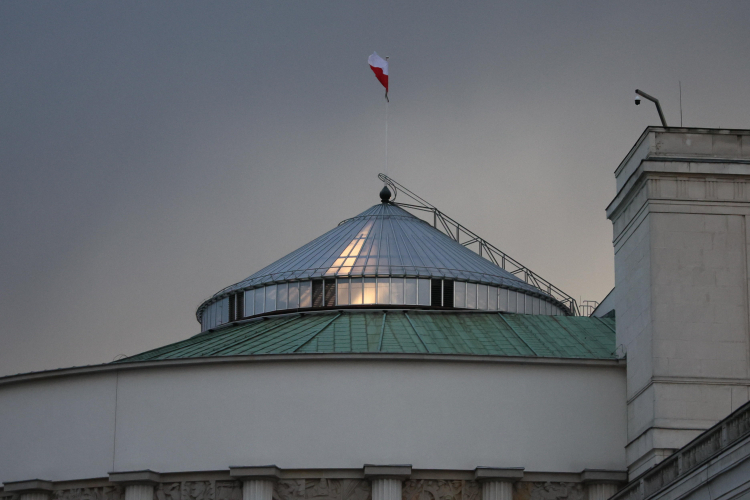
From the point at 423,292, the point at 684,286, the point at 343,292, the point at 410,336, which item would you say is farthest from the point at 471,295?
the point at 684,286

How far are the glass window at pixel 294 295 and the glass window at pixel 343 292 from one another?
1.52m

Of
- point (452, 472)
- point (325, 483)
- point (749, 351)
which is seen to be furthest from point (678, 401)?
point (325, 483)

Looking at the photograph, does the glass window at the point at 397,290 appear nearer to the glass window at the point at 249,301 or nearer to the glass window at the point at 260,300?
the glass window at the point at 260,300

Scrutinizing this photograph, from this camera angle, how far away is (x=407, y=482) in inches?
1366

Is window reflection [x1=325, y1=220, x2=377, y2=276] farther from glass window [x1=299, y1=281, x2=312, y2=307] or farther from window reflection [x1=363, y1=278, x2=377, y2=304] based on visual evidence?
window reflection [x1=363, y1=278, x2=377, y2=304]

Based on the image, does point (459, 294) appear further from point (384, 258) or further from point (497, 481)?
point (497, 481)

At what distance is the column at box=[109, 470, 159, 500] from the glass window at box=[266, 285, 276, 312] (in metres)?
10.2

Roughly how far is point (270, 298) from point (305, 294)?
4.53ft

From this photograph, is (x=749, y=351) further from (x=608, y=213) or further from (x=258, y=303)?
(x=258, y=303)

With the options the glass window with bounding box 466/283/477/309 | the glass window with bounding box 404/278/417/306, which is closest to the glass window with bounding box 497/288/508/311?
the glass window with bounding box 466/283/477/309

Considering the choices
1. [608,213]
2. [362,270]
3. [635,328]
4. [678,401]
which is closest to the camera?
[678,401]

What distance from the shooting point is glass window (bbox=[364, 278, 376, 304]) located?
142ft

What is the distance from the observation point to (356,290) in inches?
1711

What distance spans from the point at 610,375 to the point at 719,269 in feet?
14.5
